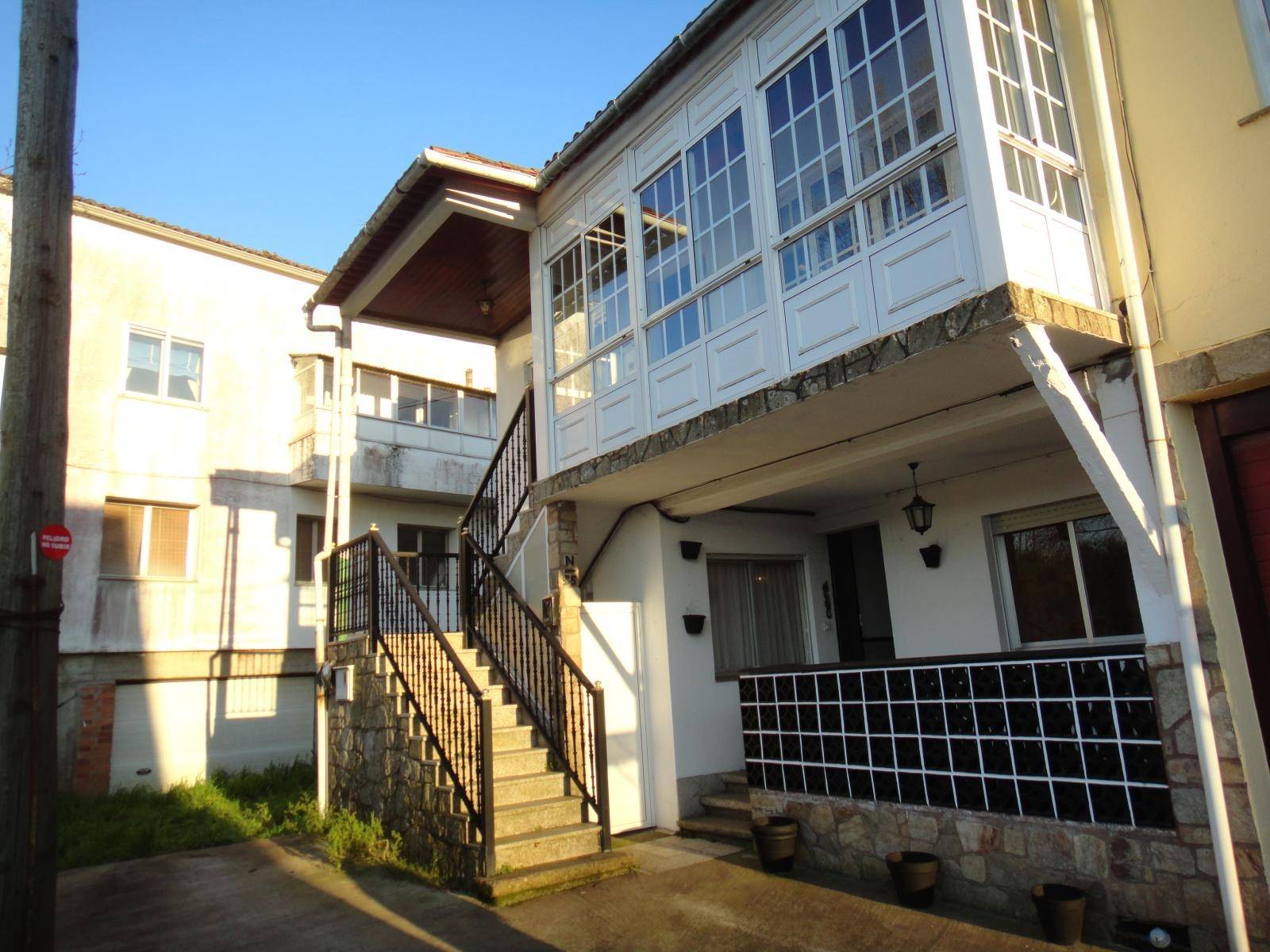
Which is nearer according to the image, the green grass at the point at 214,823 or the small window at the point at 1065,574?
the small window at the point at 1065,574

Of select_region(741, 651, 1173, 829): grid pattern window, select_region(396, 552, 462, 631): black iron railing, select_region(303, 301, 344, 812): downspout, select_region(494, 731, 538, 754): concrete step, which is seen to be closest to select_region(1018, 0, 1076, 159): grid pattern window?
select_region(741, 651, 1173, 829): grid pattern window

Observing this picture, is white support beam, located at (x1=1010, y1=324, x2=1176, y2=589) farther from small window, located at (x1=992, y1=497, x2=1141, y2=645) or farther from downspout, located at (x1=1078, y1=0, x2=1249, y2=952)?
small window, located at (x1=992, y1=497, x2=1141, y2=645)

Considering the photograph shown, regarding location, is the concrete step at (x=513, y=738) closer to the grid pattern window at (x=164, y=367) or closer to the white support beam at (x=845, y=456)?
the white support beam at (x=845, y=456)

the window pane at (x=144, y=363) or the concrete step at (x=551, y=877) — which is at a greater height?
the window pane at (x=144, y=363)

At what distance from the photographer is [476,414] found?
18500mm

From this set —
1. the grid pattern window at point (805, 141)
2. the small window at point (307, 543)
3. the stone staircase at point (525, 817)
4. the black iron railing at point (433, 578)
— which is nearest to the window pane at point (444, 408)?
the black iron railing at point (433, 578)

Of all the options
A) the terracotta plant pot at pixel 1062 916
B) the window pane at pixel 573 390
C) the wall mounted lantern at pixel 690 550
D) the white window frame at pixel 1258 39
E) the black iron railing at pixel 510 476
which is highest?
the white window frame at pixel 1258 39

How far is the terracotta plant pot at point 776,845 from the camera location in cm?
632

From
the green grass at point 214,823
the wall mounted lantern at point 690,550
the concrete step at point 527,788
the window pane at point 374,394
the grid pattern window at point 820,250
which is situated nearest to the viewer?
the grid pattern window at point 820,250

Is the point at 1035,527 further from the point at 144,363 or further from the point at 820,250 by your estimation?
the point at 144,363

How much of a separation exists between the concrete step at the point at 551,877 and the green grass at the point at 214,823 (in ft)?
2.78

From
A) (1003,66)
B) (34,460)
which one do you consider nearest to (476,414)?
(1003,66)

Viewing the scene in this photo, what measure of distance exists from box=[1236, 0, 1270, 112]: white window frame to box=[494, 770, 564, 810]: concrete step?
6.43 m

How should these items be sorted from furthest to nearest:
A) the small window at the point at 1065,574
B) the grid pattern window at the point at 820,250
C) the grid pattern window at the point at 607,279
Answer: the grid pattern window at the point at 607,279 → the small window at the point at 1065,574 → the grid pattern window at the point at 820,250
